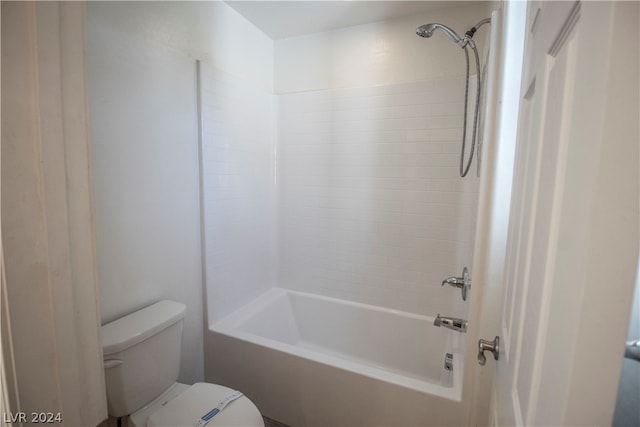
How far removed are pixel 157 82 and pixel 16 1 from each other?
1221 millimetres

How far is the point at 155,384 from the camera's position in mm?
1331

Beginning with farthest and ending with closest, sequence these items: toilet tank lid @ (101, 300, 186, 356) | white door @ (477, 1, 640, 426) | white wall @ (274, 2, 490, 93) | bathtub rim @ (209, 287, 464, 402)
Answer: white wall @ (274, 2, 490, 93)
bathtub rim @ (209, 287, 464, 402)
toilet tank lid @ (101, 300, 186, 356)
white door @ (477, 1, 640, 426)

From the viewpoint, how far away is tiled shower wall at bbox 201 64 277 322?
5.86 ft

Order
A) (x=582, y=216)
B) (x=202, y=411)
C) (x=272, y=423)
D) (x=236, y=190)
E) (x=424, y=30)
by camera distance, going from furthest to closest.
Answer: (x=236, y=190) < (x=272, y=423) < (x=424, y=30) < (x=202, y=411) < (x=582, y=216)

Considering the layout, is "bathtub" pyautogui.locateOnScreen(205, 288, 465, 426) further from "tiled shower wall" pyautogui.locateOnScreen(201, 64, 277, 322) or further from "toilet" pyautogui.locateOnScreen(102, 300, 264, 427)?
"toilet" pyautogui.locateOnScreen(102, 300, 264, 427)

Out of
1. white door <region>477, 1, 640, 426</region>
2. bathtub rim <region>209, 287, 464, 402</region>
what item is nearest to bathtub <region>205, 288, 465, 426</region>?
bathtub rim <region>209, 287, 464, 402</region>

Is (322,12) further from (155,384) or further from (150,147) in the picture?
(155,384)

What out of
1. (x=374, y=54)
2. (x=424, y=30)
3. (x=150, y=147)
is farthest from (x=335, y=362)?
(x=374, y=54)

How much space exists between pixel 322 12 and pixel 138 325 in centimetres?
205

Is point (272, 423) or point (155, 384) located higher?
point (155, 384)

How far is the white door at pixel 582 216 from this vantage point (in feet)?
0.84

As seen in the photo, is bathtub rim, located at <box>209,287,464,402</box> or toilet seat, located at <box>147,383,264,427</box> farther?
bathtub rim, located at <box>209,287,464,402</box>

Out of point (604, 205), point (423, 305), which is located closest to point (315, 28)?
point (423, 305)

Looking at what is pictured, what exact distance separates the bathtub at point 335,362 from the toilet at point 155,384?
368 mm
